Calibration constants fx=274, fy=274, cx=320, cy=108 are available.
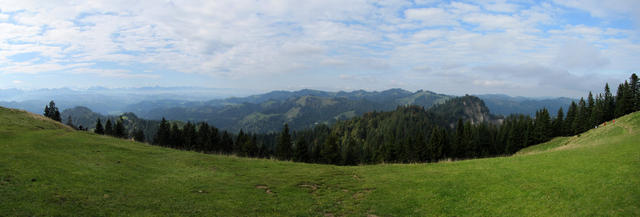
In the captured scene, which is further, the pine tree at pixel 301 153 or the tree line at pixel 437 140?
the tree line at pixel 437 140

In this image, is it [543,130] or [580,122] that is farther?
[543,130]

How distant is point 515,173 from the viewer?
55.7ft

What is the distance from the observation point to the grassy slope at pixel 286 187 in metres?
11.3

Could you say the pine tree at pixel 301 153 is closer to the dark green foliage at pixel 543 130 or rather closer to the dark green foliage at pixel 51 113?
the dark green foliage at pixel 543 130

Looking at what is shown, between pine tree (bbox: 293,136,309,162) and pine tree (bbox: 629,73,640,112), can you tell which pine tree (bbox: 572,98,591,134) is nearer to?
pine tree (bbox: 629,73,640,112)

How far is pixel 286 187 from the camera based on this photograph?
57.3 ft

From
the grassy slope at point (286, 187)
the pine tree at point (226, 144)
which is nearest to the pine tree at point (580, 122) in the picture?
the grassy slope at point (286, 187)

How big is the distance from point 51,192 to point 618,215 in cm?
2225

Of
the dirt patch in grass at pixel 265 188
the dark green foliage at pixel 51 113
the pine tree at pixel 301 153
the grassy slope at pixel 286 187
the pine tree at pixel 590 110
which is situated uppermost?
the pine tree at pixel 590 110

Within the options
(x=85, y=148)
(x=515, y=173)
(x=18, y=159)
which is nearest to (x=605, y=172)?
(x=515, y=173)

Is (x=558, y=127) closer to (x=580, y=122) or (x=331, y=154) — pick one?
(x=580, y=122)

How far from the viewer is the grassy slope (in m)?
11.3

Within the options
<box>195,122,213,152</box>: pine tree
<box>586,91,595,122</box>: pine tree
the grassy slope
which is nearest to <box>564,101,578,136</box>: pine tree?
<box>586,91,595,122</box>: pine tree

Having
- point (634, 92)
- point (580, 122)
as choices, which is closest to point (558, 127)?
point (580, 122)
